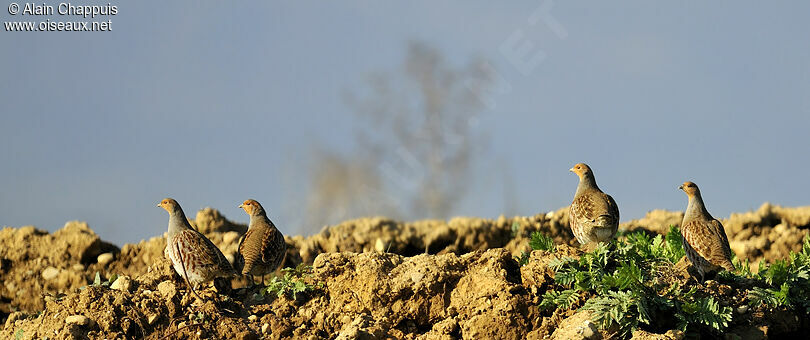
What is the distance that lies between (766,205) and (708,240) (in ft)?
21.0

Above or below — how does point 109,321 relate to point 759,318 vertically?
above

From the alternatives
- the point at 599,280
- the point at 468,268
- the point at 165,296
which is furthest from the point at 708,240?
the point at 165,296

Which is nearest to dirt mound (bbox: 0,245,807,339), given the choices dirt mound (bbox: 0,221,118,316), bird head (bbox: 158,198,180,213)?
bird head (bbox: 158,198,180,213)

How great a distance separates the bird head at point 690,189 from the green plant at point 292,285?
4.15 metres

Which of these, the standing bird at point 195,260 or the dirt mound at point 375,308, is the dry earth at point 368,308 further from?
the standing bird at point 195,260

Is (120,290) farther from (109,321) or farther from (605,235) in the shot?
(605,235)

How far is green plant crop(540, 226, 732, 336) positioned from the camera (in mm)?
7074

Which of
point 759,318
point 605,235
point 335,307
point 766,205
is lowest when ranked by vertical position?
point 759,318

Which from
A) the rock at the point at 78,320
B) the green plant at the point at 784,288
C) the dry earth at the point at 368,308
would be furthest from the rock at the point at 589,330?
the rock at the point at 78,320

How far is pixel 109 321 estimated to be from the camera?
7.88 m

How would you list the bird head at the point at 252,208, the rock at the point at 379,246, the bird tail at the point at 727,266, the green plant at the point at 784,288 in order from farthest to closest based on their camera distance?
the rock at the point at 379,246 < the bird head at the point at 252,208 < the bird tail at the point at 727,266 < the green plant at the point at 784,288

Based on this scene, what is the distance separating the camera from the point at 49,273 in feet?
38.9

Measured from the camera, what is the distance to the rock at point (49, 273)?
11.8 meters

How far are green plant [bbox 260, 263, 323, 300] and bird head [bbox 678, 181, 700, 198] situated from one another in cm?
415
